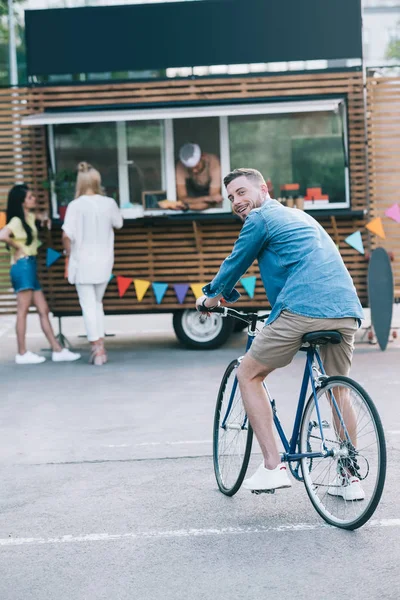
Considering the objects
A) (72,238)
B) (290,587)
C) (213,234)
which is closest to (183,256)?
(213,234)

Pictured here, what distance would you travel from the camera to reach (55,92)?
1258cm

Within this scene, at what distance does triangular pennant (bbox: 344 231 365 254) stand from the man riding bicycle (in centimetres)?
672

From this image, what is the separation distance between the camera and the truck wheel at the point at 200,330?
1239 centimetres

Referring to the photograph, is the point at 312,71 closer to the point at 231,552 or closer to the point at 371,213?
the point at 371,213

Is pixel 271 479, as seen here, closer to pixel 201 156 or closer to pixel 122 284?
pixel 122 284

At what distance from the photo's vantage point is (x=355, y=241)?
40.7 ft

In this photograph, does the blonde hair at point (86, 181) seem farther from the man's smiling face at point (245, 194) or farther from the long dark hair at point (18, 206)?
the man's smiling face at point (245, 194)

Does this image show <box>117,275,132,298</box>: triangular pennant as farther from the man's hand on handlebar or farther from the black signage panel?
the man's hand on handlebar

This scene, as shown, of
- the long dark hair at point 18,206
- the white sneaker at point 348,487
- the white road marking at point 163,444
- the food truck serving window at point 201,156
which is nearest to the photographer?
the white sneaker at point 348,487

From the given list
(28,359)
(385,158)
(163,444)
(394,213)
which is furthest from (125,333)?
(163,444)

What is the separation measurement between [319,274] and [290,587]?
5.21ft

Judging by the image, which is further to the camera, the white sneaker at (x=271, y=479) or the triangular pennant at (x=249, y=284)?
the triangular pennant at (x=249, y=284)

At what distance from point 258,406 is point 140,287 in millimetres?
7031

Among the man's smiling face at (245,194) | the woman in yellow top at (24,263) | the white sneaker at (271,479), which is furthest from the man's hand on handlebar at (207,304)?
the woman in yellow top at (24,263)
